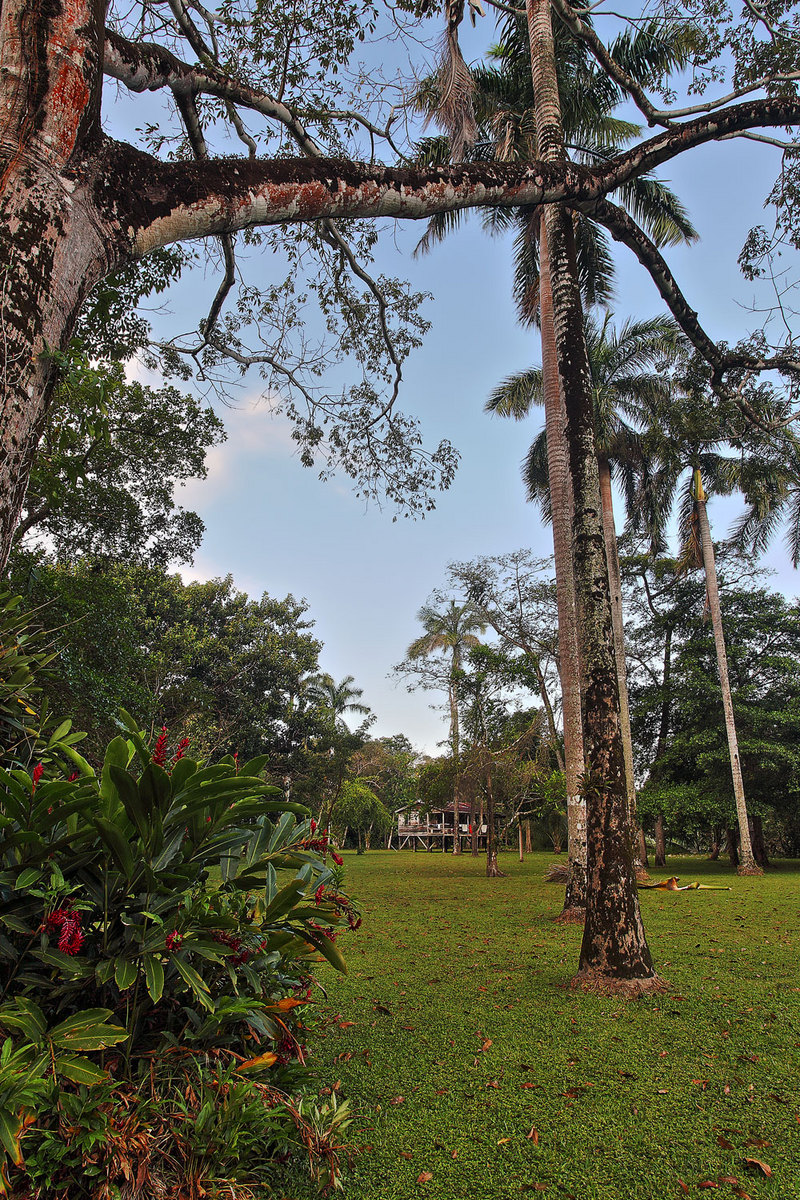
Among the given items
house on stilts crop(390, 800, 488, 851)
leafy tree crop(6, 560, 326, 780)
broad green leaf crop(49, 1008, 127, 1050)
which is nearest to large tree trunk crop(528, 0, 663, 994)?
broad green leaf crop(49, 1008, 127, 1050)

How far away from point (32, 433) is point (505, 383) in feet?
52.8

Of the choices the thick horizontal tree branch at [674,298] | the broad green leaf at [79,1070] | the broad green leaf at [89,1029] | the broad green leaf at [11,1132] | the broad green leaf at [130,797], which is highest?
the thick horizontal tree branch at [674,298]

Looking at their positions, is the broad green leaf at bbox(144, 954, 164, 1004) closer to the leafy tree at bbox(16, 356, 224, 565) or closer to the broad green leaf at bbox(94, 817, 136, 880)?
the broad green leaf at bbox(94, 817, 136, 880)

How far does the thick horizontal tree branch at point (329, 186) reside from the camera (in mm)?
2850

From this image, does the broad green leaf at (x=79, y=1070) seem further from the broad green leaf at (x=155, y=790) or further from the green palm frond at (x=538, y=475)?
the green palm frond at (x=538, y=475)

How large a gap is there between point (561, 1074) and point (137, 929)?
2467 millimetres

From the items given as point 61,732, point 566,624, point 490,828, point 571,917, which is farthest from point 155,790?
point 490,828

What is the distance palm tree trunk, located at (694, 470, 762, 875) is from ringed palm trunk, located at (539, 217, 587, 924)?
9910 millimetres

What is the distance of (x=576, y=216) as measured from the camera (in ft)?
28.9

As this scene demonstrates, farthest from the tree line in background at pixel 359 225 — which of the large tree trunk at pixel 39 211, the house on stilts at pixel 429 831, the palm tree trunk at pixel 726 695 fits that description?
the house on stilts at pixel 429 831

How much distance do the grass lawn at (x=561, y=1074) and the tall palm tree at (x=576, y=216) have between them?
3.66 meters

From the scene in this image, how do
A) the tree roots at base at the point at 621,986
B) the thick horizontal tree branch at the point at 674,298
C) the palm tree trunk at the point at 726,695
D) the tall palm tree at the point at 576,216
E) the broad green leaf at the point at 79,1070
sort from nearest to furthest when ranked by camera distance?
the broad green leaf at the point at 79,1070, the tree roots at base at the point at 621,986, the thick horizontal tree branch at the point at 674,298, the tall palm tree at the point at 576,216, the palm tree trunk at the point at 726,695

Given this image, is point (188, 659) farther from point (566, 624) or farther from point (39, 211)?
point (39, 211)

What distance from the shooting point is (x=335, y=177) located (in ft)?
11.1
